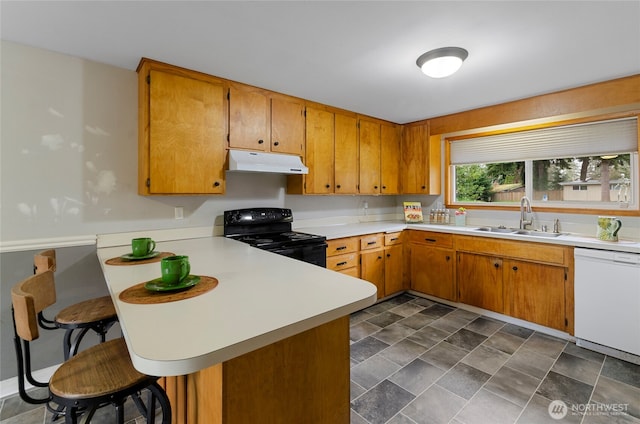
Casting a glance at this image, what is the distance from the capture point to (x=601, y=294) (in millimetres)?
2510

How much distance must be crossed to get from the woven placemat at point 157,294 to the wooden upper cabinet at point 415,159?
3.46m

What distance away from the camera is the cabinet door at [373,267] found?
345cm

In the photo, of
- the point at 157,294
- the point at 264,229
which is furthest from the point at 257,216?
the point at 157,294

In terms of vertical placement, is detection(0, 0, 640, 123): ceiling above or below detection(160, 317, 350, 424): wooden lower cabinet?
above

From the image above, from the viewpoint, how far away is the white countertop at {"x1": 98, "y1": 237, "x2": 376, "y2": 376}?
747 mm

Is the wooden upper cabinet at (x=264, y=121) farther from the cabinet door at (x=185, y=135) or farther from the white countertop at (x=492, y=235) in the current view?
the white countertop at (x=492, y=235)

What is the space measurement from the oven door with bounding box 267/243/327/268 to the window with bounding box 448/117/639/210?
2.30 m

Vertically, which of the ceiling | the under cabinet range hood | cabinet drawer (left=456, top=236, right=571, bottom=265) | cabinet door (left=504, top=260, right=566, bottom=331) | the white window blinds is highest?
the ceiling

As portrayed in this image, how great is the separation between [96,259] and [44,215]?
1.47ft

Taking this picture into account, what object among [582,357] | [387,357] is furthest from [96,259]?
[582,357]

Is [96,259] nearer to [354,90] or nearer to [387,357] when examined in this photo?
[387,357]

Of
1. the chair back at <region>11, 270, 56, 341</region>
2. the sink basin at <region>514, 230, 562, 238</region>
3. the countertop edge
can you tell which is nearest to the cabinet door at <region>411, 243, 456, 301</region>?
the sink basin at <region>514, 230, 562, 238</region>

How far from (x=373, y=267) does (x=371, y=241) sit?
0.31m

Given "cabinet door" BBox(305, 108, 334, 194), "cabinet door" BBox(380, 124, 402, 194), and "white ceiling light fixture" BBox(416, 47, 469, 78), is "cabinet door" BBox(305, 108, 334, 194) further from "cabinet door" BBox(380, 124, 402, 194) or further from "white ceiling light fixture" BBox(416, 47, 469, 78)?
"white ceiling light fixture" BBox(416, 47, 469, 78)
